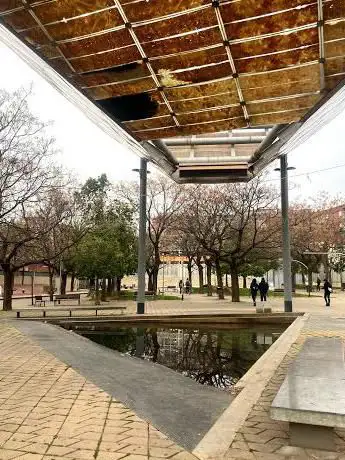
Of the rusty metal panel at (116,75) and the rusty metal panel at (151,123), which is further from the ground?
the rusty metal panel at (116,75)

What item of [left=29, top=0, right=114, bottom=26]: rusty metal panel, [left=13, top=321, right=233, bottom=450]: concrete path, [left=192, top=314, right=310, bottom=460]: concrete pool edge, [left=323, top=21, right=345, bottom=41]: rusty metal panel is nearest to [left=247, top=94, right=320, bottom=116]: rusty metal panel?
[left=323, top=21, right=345, bottom=41]: rusty metal panel

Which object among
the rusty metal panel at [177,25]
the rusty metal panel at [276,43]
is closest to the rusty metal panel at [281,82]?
the rusty metal panel at [276,43]

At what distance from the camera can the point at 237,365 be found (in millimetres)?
9555

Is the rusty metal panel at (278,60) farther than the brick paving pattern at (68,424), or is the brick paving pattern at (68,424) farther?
the rusty metal panel at (278,60)

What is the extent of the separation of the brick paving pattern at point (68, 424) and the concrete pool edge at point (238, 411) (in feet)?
0.78

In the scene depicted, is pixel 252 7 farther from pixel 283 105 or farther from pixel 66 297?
pixel 66 297

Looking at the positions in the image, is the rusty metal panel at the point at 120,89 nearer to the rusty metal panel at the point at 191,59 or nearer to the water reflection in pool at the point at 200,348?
the rusty metal panel at the point at 191,59

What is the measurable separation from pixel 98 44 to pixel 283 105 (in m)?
4.32

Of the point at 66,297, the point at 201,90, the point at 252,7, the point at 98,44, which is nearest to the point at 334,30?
the point at 252,7

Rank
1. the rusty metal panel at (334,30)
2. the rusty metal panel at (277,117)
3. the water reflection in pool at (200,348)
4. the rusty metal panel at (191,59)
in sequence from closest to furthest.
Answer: the rusty metal panel at (334,30) < the rusty metal panel at (191,59) < the water reflection in pool at (200,348) < the rusty metal panel at (277,117)

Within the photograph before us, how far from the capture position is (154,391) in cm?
613

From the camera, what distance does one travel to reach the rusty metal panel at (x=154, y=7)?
6.06 m

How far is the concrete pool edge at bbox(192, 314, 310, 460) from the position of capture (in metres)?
3.76

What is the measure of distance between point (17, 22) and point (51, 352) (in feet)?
21.6
